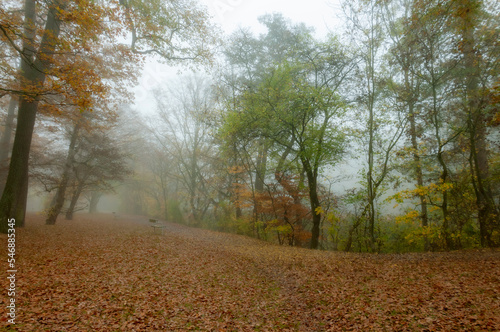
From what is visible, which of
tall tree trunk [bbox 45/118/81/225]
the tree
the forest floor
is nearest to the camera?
the forest floor

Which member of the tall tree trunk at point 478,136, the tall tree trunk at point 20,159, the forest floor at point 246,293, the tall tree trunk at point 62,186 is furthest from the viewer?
the tall tree trunk at point 62,186

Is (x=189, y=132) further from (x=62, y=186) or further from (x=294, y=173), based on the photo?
(x=294, y=173)

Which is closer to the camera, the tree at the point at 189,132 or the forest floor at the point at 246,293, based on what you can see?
the forest floor at the point at 246,293

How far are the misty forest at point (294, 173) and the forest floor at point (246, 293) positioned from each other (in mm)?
39

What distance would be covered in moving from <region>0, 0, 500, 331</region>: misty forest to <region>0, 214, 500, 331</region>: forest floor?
0.13ft

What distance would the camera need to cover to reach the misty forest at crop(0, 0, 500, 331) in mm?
4656

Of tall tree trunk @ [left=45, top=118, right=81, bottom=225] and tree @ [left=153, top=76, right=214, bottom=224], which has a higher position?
tree @ [left=153, top=76, right=214, bottom=224]

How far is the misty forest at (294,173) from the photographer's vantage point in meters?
4.66

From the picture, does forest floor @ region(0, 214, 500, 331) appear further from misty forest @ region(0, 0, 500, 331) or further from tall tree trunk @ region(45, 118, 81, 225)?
tall tree trunk @ region(45, 118, 81, 225)

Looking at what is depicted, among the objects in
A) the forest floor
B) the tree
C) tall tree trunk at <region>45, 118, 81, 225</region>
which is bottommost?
the forest floor

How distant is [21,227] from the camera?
9.53 meters

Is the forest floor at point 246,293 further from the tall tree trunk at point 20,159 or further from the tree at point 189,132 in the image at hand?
the tree at point 189,132

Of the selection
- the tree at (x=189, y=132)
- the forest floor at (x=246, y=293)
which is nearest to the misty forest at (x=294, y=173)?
the forest floor at (x=246, y=293)

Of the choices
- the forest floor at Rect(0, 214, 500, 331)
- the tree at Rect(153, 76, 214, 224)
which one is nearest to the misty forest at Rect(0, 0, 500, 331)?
the forest floor at Rect(0, 214, 500, 331)
